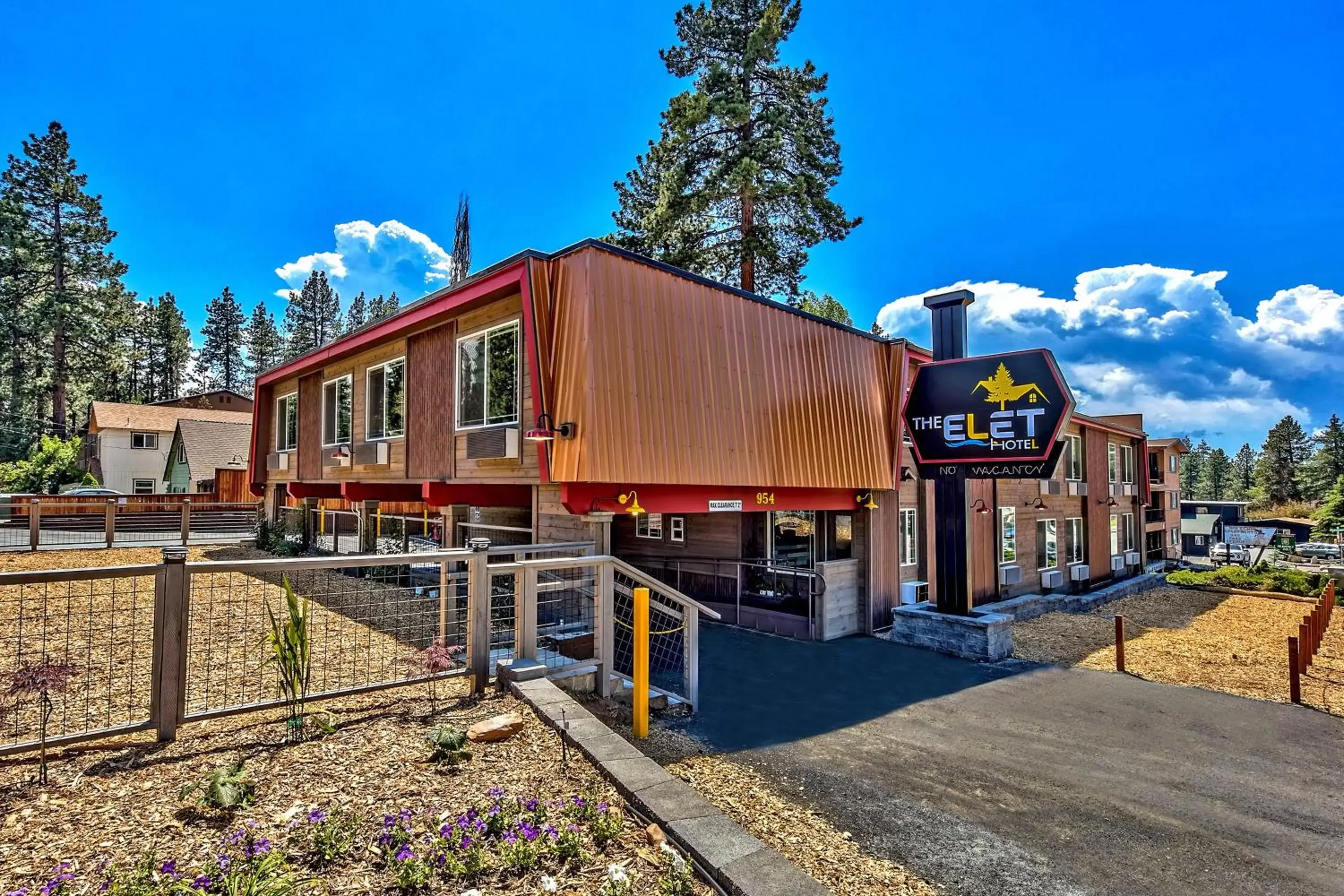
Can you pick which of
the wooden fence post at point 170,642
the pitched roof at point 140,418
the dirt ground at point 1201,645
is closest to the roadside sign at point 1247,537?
the dirt ground at point 1201,645

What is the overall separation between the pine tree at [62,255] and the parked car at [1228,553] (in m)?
62.4

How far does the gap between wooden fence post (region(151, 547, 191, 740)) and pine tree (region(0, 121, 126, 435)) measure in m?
40.6

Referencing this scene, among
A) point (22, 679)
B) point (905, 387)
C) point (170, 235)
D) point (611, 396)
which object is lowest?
point (22, 679)

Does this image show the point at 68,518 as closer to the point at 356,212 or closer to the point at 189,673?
the point at 189,673

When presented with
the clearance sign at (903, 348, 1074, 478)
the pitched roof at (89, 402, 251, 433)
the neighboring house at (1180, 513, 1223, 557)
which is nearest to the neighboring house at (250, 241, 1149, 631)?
the clearance sign at (903, 348, 1074, 478)

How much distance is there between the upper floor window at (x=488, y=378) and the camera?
29.4 ft

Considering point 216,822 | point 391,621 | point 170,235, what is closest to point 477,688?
point 216,822

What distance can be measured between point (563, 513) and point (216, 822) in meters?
5.89

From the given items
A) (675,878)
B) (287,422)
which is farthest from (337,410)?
(675,878)

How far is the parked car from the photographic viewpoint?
34.1 meters

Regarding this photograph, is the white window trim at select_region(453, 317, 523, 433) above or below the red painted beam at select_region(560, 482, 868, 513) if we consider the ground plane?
above

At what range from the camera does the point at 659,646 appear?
28.6ft

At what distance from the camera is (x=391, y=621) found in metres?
7.62

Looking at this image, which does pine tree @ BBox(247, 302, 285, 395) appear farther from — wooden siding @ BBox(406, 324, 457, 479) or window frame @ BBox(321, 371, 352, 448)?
wooden siding @ BBox(406, 324, 457, 479)
